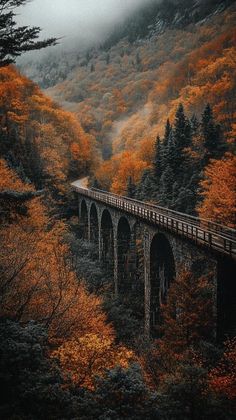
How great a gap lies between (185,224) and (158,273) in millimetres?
8811

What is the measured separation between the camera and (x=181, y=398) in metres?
10.3

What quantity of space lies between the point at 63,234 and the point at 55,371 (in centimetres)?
3300

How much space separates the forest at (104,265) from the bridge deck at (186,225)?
227 centimetres

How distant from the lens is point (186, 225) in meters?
22.7

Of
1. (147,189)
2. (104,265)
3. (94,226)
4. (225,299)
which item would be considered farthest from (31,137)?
(225,299)

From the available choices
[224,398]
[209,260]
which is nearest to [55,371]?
[224,398]

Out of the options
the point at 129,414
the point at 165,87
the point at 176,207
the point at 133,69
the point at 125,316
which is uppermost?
the point at 133,69

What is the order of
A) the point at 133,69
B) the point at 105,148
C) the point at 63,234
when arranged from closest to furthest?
1. the point at 63,234
2. the point at 105,148
3. the point at 133,69

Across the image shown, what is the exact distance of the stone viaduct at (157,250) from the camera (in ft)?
62.7

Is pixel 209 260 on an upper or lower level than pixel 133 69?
lower

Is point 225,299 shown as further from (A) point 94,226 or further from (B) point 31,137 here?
(B) point 31,137

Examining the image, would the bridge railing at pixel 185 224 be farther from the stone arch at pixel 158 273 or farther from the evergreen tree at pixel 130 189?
the evergreen tree at pixel 130 189

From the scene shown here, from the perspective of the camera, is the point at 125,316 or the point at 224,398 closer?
the point at 224,398

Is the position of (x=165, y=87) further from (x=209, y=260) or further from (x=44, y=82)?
(x=44, y=82)
